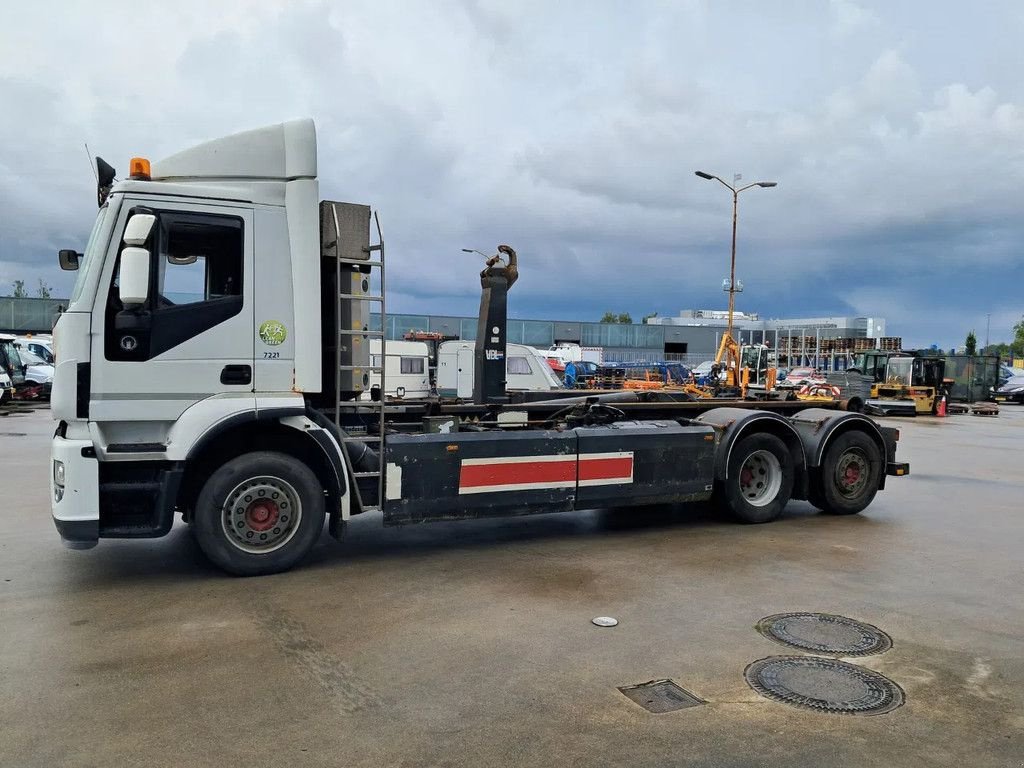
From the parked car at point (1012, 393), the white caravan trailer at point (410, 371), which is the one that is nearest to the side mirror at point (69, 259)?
the white caravan trailer at point (410, 371)

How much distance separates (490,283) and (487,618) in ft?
16.0

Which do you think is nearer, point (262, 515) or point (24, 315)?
point (262, 515)

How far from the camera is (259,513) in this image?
21.7 feet

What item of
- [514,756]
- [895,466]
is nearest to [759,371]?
[895,466]

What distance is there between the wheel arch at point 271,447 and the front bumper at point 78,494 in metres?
0.68

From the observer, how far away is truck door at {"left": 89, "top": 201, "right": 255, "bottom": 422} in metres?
6.14

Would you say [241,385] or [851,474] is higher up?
[241,385]

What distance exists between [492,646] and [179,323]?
11.7ft

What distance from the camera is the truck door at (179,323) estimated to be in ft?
20.2

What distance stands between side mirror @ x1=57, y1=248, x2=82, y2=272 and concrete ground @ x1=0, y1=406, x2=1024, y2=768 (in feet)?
8.74

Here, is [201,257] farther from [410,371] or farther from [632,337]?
[632,337]

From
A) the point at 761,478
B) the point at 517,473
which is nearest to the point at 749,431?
the point at 761,478

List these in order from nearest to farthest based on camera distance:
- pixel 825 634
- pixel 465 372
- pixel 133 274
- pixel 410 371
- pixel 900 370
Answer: pixel 825 634 < pixel 133 274 < pixel 465 372 < pixel 410 371 < pixel 900 370

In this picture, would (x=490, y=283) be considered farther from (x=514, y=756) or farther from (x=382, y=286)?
(x=514, y=756)
